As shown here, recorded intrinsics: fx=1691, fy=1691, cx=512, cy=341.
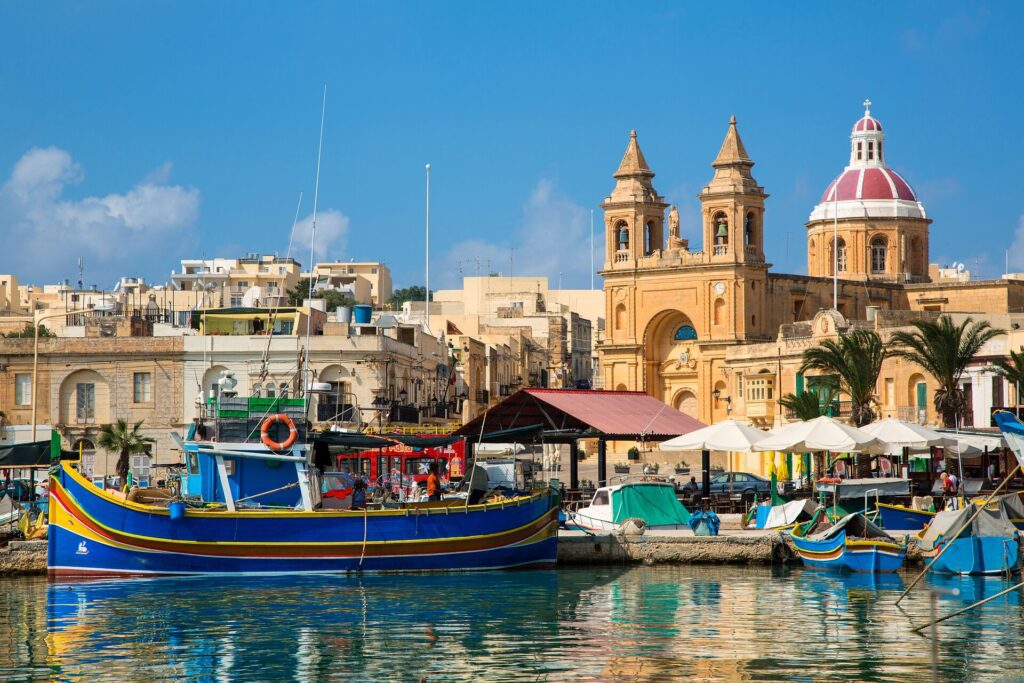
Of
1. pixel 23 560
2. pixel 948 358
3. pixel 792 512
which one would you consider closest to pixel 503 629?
pixel 23 560

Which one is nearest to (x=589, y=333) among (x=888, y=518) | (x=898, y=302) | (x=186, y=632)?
(x=898, y=302)

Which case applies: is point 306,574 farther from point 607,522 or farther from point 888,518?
point 888,518

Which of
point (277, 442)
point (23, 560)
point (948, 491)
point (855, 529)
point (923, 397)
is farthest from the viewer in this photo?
point (923, 397)

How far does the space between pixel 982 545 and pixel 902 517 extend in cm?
497

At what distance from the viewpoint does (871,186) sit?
90.0 metres

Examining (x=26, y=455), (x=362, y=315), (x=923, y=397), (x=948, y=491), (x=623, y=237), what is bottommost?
(x=948, y=491)

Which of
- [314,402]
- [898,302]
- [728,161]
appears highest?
[728,161]

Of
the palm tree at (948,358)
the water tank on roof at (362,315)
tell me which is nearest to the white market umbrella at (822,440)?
the palm tree at (948,358)

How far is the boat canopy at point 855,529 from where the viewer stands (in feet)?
95.9

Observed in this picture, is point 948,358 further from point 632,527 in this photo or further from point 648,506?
point 632,527

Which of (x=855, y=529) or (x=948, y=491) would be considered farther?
(x=948, y=491)

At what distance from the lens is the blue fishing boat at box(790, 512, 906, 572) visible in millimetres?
28391

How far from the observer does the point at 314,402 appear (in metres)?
49.1

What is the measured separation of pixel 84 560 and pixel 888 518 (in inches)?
593
